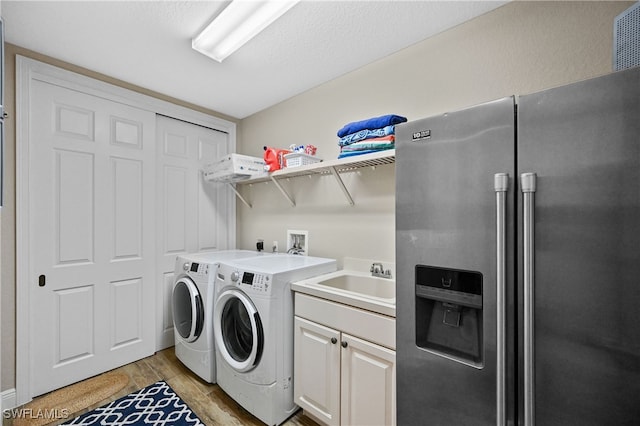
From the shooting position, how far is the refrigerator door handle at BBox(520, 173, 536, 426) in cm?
88

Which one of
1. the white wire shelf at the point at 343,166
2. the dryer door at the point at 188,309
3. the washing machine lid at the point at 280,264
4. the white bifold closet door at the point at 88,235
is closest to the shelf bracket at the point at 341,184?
the white wire shelf at the point at 343,166

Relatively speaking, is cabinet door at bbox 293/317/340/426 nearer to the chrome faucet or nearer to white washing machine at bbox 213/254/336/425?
white washing machine at bbox 213/254/336/425

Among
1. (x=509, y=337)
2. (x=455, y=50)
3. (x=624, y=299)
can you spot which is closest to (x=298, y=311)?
(x=509, y=337)

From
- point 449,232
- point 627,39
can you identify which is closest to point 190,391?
point 449,232

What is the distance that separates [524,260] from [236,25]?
73.2 inches

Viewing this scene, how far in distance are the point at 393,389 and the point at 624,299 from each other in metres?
0.96

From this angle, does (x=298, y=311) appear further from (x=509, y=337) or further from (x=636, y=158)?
(x=636, y=158)

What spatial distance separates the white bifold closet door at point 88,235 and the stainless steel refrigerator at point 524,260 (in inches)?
94.1

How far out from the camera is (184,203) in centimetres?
290

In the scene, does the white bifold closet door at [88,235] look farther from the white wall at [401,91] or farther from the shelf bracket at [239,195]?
the white wall at [401,91]

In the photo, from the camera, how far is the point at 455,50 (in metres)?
1.77

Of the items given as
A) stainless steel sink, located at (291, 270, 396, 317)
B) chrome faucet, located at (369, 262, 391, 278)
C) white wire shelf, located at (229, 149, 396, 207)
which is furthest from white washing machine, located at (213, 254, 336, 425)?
white wire shelf, located at (229, 149, 396, 207)

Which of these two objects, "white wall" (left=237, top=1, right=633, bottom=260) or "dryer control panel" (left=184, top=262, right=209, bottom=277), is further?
"dryer control panel" (left=184, top=262, right=209, bottom=277)

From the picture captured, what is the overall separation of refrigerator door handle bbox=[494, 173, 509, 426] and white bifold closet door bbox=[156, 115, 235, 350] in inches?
105
